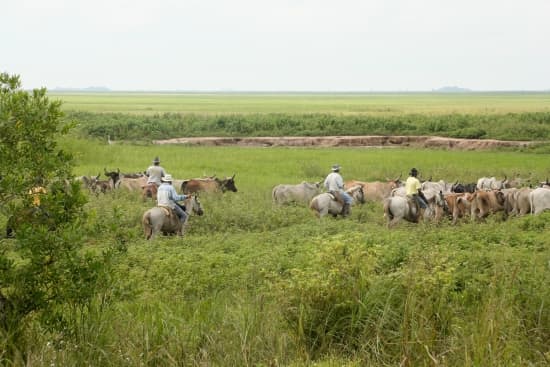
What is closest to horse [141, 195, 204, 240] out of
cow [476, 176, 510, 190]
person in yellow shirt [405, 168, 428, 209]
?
person in yellow shirt [405, 168, 428, 209]

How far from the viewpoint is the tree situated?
732cm

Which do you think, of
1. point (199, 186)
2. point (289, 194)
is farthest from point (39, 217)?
point (199, 186)

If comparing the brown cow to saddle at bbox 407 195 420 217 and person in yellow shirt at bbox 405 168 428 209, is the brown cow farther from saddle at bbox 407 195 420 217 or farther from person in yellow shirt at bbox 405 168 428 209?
saddle at bbox 407 195 420 217

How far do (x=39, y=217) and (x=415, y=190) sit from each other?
480 inches

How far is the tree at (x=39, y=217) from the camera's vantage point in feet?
24.0

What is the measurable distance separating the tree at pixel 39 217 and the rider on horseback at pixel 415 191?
38.4 ft

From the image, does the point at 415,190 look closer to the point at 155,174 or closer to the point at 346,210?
the point at 346,210

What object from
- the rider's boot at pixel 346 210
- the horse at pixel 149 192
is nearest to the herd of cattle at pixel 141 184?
the horse at pixel 149 192

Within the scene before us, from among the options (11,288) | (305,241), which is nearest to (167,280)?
(305,241)


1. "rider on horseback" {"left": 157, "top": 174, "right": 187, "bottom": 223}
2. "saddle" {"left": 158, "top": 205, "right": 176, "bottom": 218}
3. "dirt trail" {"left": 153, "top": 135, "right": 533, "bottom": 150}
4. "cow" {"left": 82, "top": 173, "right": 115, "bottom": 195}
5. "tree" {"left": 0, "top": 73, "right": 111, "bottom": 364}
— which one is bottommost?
"dirt trail" {"left": 153, "top": 135, "right": 533, "bottom": 150}

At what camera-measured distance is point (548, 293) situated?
8.81m

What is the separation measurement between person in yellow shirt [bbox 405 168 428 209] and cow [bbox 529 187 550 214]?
282cm

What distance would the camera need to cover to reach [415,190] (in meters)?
18.3

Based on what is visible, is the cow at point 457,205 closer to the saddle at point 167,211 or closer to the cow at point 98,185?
the saddle at point 167,211
